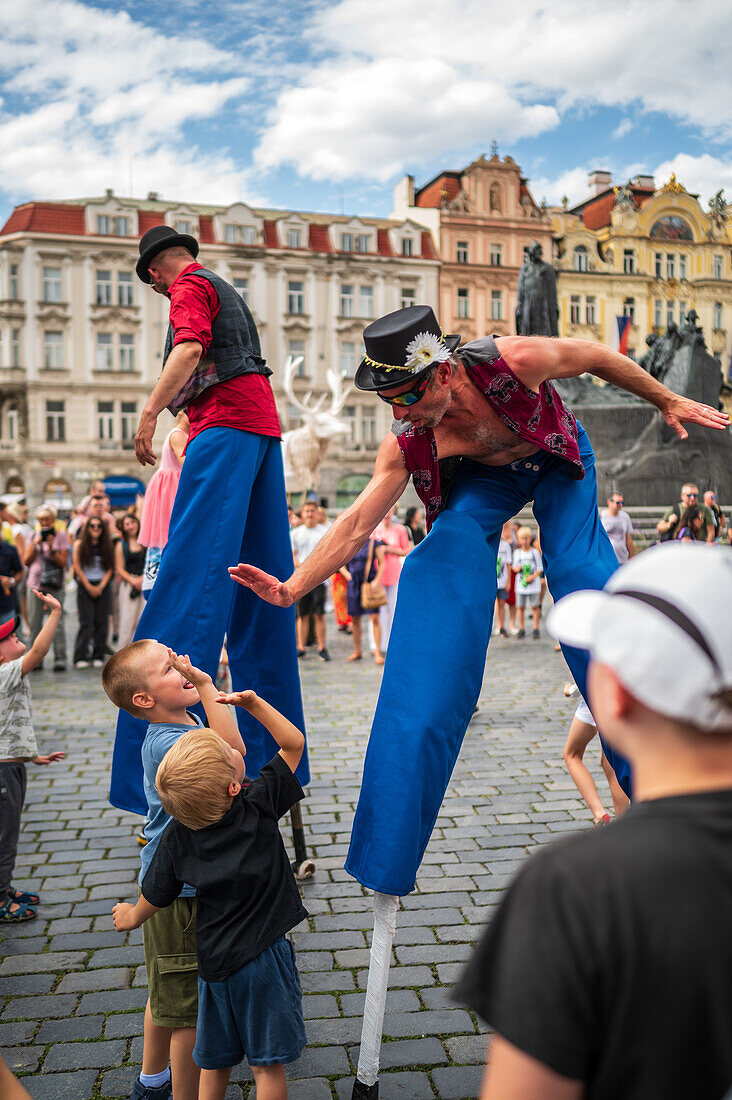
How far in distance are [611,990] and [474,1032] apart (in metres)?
2.02

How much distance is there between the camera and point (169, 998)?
258cm

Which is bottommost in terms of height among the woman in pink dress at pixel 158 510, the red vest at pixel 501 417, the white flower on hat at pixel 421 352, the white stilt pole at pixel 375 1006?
the white stilt pole at pixel 375 1006

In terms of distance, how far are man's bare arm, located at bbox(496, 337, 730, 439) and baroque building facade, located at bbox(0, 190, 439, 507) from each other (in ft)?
143

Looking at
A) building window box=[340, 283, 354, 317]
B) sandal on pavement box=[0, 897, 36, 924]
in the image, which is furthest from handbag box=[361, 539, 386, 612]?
building window box=[340, 283, 354, 317]

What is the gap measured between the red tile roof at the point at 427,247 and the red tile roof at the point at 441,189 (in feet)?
6.59

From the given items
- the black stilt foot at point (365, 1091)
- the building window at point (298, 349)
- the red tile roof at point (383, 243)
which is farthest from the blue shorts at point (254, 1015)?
the red tile roof at point (383, 243)

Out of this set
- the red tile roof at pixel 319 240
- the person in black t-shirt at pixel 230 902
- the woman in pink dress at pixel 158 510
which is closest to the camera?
the person in black t-shirt at pixel 230 902

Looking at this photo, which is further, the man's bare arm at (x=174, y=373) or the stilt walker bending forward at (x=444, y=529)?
the man's bare arm at (x=174, y=373)

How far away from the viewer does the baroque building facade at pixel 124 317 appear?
151 ft

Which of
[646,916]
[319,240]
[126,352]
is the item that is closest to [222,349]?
[646,916]

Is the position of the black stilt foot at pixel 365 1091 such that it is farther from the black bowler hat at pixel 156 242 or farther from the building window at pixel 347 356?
the building window at pixel 347 356

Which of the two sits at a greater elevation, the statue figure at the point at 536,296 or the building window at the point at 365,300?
the building window at the point at 365,300

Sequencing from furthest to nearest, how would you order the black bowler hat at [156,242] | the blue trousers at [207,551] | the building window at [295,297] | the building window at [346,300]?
1. the building window at [346,300]
2. the building window at [295,297]
3. the black bowler hat at [156,242]
4. the blue trousers at [207,551]

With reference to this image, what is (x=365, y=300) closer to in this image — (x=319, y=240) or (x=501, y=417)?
(x=319, y=240)
